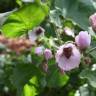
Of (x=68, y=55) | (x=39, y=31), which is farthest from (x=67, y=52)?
(x=39, y=31)

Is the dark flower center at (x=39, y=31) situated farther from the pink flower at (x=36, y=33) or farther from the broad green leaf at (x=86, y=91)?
the broad green leaf at (x=86, y=91)

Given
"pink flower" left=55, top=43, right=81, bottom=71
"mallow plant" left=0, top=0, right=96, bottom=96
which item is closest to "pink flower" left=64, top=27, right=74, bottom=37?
"mallow plant" left=0, top=0, right=96, bottom=96

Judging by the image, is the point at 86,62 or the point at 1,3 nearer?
the point at 86,62

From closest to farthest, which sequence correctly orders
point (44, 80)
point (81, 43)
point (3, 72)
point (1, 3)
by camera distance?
point (81, 43) < point (44, 80) < point (3, 72) < point (1, 3)

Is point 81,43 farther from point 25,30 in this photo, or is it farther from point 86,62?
point 25,30

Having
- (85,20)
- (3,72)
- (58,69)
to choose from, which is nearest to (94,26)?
(85,20)

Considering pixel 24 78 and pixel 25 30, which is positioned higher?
pixel 25 30

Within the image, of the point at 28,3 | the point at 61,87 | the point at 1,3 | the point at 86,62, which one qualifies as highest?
the point at 28,3

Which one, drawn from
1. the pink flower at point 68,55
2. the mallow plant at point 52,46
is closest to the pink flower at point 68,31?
the mallow plant at point 52,46
